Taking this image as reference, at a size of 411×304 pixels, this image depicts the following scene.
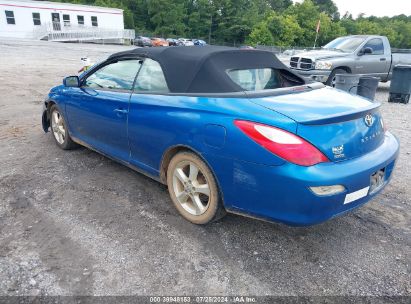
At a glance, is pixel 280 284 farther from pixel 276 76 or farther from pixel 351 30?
pixel 351 30

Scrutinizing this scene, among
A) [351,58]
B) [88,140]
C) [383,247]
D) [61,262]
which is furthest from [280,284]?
[351,58]

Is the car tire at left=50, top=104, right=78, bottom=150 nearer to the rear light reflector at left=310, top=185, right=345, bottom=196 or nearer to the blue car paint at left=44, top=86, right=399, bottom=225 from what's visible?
the blue car paint at left=44, top=86, right=399, bottom=225

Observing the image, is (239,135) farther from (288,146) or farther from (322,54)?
(322,54)

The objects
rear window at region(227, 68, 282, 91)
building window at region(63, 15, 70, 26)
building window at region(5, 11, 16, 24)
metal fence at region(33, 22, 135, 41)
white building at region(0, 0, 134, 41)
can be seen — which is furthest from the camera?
building window at region(63, 15, 70, 26)

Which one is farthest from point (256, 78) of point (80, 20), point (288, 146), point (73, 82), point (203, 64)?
point (80, 20)

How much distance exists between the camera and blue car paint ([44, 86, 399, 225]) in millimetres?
2395

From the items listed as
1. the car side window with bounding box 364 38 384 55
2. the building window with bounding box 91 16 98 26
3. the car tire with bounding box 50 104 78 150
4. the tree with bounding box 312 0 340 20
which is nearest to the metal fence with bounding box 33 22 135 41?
the building window with bounding box 91 16 98 26

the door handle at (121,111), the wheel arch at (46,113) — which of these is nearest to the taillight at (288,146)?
the door handle at (121,111)

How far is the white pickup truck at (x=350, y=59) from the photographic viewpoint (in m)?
9.66

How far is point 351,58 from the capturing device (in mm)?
10133

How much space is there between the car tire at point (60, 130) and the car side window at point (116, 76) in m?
0.84

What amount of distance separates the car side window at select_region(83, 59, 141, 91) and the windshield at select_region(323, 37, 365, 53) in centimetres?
873

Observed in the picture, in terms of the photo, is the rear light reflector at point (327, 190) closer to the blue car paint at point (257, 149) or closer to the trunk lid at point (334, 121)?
the blue car paint at point (257, 149)

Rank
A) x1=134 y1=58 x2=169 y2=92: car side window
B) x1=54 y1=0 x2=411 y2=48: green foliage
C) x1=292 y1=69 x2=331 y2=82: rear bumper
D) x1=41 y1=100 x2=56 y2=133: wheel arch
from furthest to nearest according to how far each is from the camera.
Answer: x1=54 y1=0 x2=411 y2=48: green foliage
x1=292 y1=69 x2=331 y2=82: rear bumper
x1=41 y1=100 x2=56 y2=133: wheel arch
x1=134 y1=58 x2=169 y2=92: car side window
